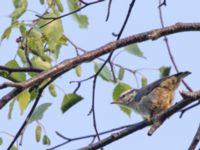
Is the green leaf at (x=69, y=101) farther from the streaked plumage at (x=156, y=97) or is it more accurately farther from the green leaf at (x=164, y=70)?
the streaked plumage at (x=156, y=97)

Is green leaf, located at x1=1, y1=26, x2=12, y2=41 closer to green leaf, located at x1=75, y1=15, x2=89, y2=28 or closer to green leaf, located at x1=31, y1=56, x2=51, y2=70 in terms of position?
green leaf, located at x1=31, y1=56, x2=51, y2=70

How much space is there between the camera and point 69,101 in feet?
8.20

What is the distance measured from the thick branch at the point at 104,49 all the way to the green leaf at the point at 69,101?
1.54 ft

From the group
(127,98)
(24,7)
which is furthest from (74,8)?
(127,98)

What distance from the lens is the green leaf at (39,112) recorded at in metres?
2.42

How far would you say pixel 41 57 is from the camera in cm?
252

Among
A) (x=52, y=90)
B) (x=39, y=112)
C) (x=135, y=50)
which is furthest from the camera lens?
(x=52, y=90)

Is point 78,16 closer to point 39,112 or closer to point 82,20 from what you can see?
point 82,20

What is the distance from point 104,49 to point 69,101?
1.75ft

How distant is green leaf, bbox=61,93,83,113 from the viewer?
2.49m

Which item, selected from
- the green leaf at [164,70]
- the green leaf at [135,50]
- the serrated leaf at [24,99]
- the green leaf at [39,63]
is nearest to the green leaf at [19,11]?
the green leaf at [39,63]

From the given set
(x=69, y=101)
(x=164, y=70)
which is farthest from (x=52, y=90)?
(x=164, y=70)

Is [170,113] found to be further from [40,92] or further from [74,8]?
[74,8]

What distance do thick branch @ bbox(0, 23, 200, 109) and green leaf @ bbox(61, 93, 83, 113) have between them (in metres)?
0.47
